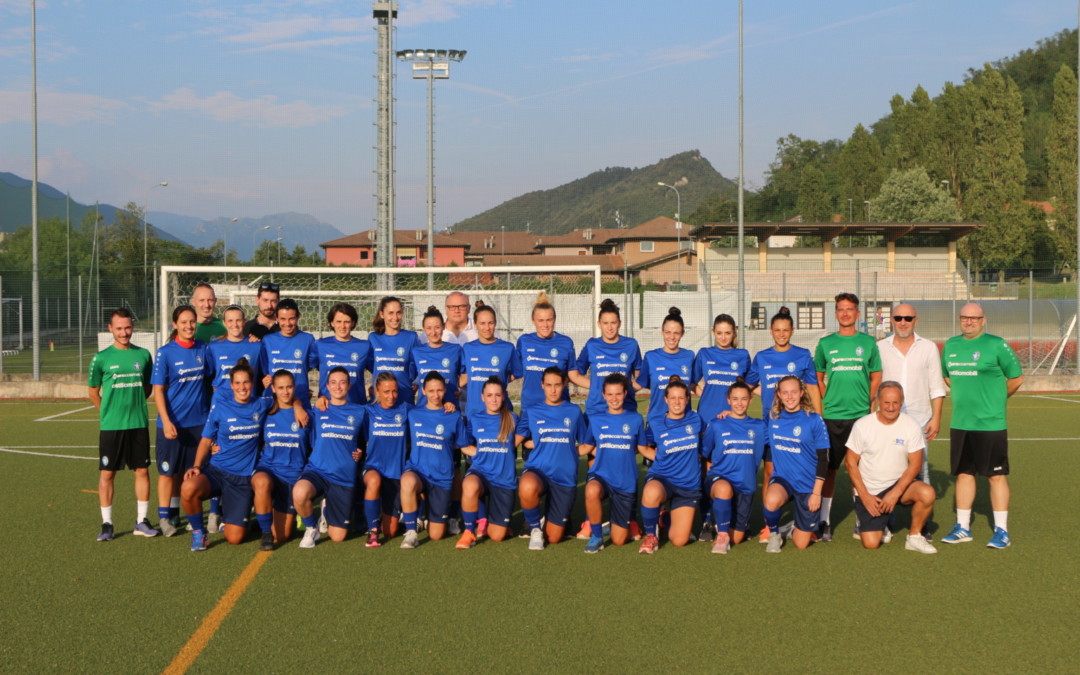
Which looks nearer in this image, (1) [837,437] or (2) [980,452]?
(2) [980,452]

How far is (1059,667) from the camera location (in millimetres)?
4141

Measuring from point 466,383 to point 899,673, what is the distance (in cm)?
386

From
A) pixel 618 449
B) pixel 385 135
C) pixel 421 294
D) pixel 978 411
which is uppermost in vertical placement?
pixel 385 135

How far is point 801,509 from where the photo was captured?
20.5 feet

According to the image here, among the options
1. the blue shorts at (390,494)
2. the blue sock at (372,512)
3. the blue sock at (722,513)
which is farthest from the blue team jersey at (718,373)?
the blue sock at (372,512)

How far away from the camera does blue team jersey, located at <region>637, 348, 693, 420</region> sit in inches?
267

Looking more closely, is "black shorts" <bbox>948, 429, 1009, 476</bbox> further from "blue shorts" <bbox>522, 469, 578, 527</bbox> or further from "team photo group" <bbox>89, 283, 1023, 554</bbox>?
"blue shorts" <bbox>522, 469, 578, 527</bbox>

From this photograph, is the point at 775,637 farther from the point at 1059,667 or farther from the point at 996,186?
the point at 996,186

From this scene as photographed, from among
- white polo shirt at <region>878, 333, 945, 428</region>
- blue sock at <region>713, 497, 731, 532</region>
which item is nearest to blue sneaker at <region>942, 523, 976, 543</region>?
white polo shirt at <region>878, 333, 945, 428</region>

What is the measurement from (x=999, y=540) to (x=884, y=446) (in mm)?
1013

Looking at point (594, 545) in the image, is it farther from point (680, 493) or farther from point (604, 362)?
point (604, 362)

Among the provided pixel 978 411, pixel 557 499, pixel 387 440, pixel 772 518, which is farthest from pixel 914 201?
pixel 387 440

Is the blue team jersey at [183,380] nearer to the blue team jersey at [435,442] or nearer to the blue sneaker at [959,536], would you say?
the blue team jersey at [435,442]

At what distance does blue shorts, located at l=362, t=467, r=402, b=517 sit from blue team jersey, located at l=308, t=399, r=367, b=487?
6.2 inches
